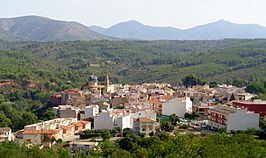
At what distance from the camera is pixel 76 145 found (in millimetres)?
27484

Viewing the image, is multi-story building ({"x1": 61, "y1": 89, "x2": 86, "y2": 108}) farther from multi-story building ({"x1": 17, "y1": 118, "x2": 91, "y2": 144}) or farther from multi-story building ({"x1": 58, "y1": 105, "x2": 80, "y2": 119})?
multi-story building ({"x1": 17, "y1": 118, "x2": 91, "y2": 144})

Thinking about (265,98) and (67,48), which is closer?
(265,98)

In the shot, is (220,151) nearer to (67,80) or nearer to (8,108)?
(8,108)

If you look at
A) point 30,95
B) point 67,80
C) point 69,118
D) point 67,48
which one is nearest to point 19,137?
point 69,118

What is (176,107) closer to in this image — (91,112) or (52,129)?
(91,112)

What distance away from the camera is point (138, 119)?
31438 millimetres

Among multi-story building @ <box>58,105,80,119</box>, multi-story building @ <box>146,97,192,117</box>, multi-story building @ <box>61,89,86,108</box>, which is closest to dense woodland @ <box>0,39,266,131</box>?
multi-story building @ <box>58,105,80,119</box>

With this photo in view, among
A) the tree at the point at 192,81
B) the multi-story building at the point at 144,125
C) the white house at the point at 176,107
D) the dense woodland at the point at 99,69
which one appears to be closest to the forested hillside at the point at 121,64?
the dense woodland at the point at 99,69

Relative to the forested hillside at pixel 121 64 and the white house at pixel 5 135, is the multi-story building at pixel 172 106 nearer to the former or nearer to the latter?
the white house at pixel 5 135

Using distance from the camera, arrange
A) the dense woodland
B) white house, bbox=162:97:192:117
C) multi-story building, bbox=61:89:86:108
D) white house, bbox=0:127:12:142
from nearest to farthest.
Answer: white house, bbox=0:127:12:142, white house, bbox=162:97:192:117, multi-story building, bbox=61:89:86:108, the dense woodland

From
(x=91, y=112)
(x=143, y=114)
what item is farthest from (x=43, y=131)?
(x=143, y=114)

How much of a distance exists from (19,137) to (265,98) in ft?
61.6

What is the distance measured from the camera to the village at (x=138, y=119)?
3009 centimetres

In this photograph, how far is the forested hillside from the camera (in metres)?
66.2
